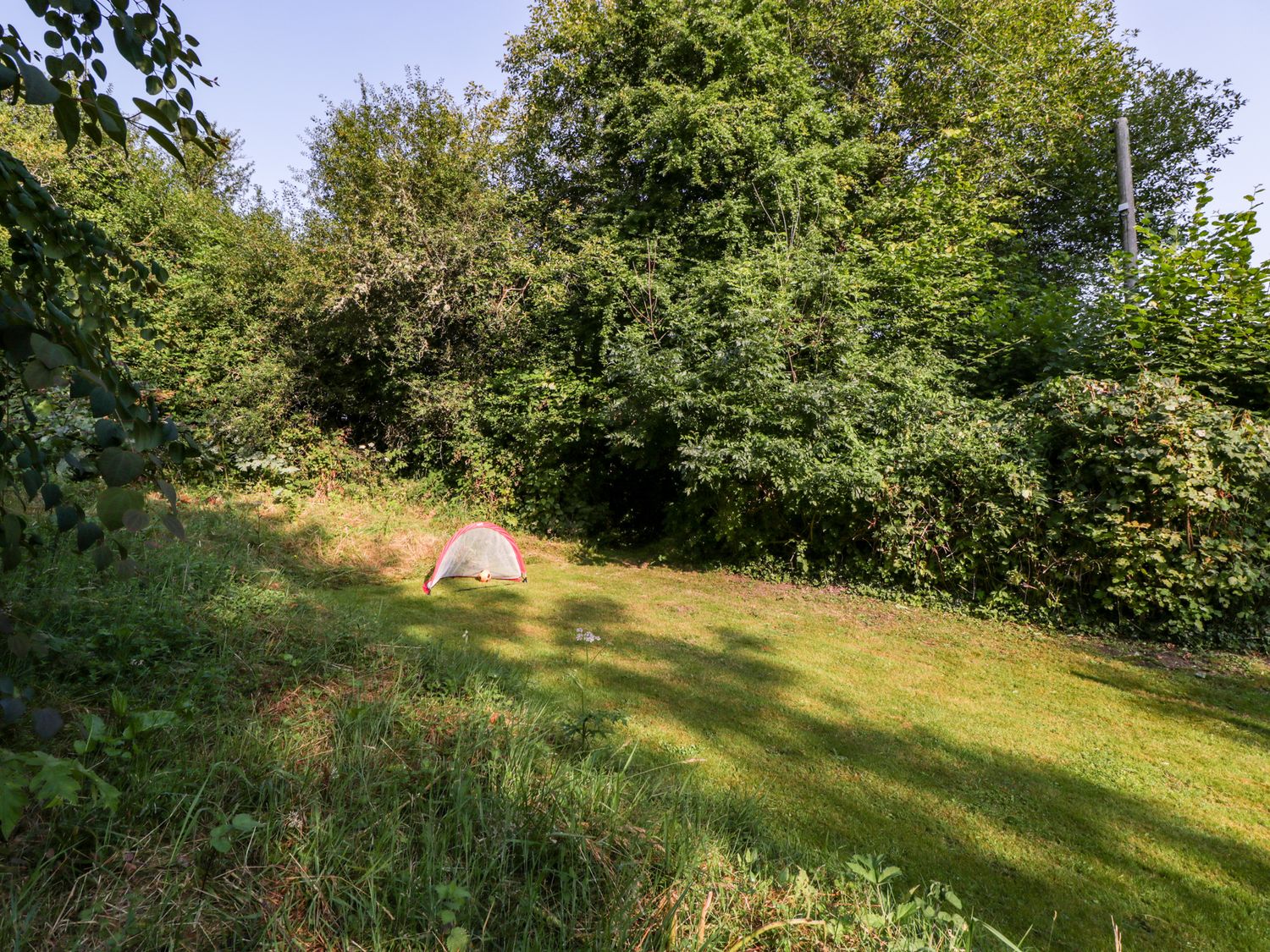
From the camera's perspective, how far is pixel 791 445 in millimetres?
7891

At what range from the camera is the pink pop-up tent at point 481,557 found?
819 centimetres

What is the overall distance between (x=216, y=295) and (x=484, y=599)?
10.5 meters

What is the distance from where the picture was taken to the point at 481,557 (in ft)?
27.4

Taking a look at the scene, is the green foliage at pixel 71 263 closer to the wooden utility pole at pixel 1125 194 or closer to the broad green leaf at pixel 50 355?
the broad green leaf at pixel 50 355

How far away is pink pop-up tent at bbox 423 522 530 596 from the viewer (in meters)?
8.19

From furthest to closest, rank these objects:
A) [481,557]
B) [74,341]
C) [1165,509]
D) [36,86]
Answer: [481,557]
[1165,509]
[74,341]
[36,86]

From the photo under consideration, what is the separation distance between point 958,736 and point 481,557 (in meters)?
5.80

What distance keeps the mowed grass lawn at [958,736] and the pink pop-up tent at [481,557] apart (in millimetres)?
639

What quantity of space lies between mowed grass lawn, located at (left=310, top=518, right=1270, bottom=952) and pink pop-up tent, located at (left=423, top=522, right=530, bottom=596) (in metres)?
0.64

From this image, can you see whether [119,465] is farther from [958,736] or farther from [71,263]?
[958,736]

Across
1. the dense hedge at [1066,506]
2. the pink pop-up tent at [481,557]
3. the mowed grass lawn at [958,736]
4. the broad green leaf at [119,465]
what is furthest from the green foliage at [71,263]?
the dense hedge at [1066,506]

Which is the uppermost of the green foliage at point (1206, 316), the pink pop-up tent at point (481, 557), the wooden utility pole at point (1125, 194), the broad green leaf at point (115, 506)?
the wooden utility pole at point (1125, 194)

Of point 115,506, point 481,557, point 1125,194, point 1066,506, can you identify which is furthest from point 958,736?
point 1125,194

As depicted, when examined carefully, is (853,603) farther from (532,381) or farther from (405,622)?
(532,381)
